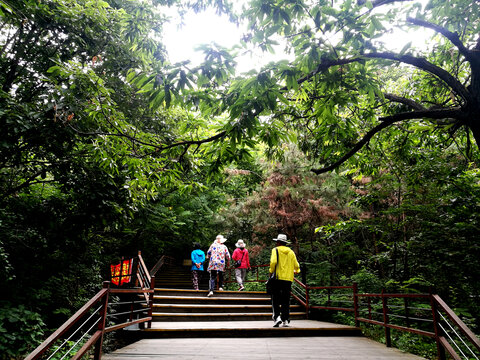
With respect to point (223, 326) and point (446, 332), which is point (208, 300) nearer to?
point (223, 326)

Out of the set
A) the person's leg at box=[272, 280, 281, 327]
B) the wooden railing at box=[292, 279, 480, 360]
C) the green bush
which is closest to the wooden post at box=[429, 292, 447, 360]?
the wooden railing at box=[292, 279, 480, 360]

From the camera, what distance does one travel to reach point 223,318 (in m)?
7.52

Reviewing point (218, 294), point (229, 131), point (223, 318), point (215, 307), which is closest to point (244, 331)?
point (223, 318)

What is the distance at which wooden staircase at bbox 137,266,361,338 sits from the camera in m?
5.84

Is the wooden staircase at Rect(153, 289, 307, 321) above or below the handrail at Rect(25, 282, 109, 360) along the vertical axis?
below

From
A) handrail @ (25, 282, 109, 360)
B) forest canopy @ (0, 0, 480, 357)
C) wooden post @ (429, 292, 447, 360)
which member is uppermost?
forest canopy @ (0, 0, 480, 357)

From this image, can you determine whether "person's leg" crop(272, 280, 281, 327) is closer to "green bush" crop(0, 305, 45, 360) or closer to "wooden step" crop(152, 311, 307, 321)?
"wooden step" crop(152, 311, 307, 321)

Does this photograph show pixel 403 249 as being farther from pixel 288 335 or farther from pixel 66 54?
pixel 66 54

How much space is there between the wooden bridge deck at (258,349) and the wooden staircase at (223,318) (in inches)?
9.1

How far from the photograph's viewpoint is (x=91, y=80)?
4.11 metres

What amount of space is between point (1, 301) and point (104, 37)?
6.57 metres

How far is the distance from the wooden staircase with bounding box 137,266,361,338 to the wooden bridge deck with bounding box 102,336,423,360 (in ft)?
0.76

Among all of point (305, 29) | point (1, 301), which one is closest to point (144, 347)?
point (1, 301)

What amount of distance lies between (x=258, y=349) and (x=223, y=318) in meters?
3.10
